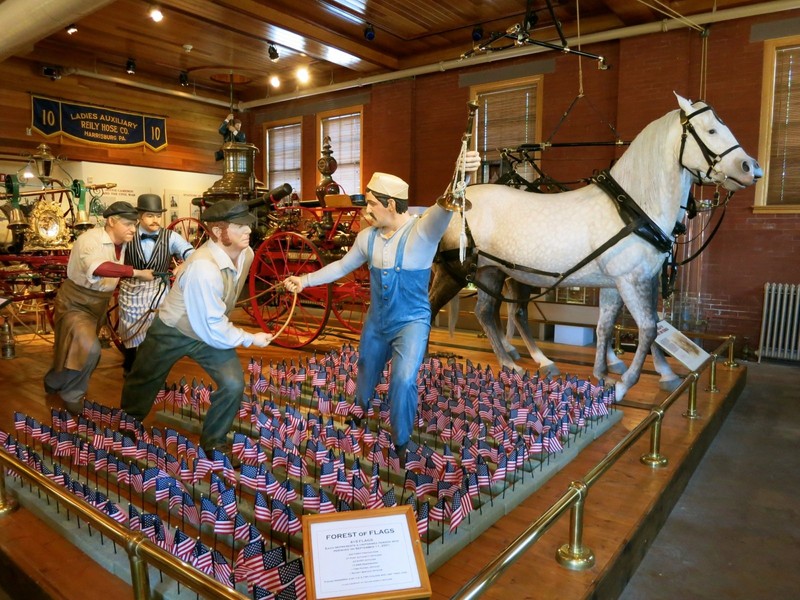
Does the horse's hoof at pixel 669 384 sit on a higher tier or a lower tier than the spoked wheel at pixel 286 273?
lower

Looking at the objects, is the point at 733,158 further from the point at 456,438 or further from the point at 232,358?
the point at 232,358

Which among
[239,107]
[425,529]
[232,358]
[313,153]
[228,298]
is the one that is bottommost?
[425,529]

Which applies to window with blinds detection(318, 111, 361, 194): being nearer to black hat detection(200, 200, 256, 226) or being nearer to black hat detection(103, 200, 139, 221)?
black hat detection(103, 200, 139, 221)

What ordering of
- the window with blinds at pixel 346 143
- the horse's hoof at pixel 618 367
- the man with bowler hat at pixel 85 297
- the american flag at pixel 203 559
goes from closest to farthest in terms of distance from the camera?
the american flag at pixel 203 559 < the man with bowler hat at pixel 85 297 < the horse's hoof at pixel 618 367 < the window with blinds at pixel 346 143

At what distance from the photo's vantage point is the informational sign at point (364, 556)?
1.61 m

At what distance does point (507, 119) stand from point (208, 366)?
7.21 m

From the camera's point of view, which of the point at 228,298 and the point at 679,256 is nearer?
the point at 228,298

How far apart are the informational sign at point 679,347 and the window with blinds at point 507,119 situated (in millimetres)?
4881

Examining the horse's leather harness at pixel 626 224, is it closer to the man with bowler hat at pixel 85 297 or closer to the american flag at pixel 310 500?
the american flag at pixel 310 500

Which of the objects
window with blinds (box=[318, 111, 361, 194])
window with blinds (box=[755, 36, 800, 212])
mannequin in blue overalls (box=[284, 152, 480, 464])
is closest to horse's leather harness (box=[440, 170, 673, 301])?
mannequin in blue overalls (box=[284, 152, 480, 464])

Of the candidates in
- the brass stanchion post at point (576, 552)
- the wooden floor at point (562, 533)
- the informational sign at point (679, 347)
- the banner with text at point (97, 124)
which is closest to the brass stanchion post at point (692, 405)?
the wooden floor at point (562, 533)

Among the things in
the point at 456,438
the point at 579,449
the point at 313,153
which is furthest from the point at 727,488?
the point at 313,153

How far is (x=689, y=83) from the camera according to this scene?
7262 mm

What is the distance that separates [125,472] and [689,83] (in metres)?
7.36
